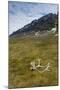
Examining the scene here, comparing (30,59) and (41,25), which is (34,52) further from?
(41,25)

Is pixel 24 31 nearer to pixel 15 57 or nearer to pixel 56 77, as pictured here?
pixel 15 57

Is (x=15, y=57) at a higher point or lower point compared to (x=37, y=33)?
lower

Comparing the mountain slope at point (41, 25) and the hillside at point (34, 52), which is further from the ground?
the mountain slope at point (41, 25)

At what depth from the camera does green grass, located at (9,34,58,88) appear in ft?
5.13

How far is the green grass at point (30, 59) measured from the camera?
5.13 feet

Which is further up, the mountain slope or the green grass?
the mountain slope

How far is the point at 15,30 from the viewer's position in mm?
1572

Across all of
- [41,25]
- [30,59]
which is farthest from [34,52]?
[41,25]

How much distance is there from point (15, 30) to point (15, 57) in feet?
0.73

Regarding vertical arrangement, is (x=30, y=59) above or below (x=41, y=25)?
below

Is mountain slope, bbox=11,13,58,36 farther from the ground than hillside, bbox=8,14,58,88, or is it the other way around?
mountain slope, bbox=11,13,58,36

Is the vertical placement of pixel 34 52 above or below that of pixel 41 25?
below

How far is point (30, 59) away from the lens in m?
1.60

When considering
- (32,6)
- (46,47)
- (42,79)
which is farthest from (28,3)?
(42,79)
